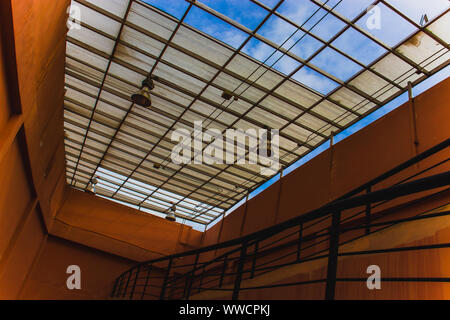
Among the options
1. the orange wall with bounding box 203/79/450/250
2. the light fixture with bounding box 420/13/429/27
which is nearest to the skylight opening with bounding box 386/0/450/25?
the light fixture with bounding box 420/13/429/27

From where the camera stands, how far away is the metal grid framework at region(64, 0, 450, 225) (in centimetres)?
996

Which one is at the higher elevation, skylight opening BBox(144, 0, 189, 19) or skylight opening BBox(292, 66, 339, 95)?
skylight opening BBox(144, 0, 189, 19)

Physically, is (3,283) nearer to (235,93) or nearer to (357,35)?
(235,93)

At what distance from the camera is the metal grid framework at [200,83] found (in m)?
9.96

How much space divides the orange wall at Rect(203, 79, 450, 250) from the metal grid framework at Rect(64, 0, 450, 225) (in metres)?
2.02

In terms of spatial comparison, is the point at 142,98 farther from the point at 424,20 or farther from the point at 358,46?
the point at 424,20

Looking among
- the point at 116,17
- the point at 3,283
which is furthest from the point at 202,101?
the point at 3,283

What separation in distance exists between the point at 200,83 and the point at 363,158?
5.97 meters

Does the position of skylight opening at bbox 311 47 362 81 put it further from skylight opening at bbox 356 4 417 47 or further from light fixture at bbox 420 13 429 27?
light fixture at bbox 420 13 429 27

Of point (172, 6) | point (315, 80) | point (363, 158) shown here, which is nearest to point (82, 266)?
point (172, 6)

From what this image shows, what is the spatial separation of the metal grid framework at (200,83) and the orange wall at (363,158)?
2023 millimetres

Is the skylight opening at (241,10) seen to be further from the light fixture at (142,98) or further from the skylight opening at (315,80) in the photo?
the light fixture at (142,98)

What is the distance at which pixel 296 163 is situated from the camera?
1474 centimetres

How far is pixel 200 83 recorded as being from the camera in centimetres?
1205
